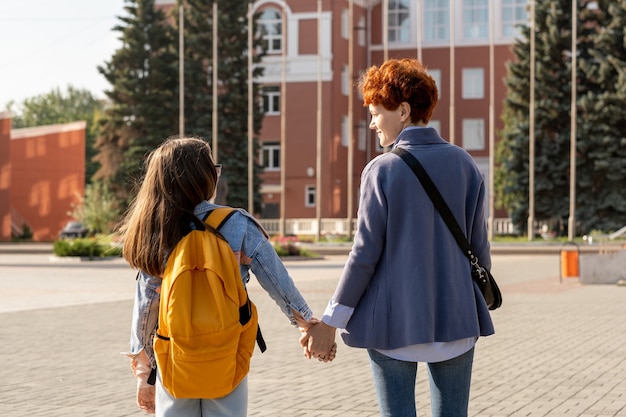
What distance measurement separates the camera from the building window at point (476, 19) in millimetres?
71938

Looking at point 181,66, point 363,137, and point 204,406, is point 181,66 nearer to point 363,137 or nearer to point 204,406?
point 363,137

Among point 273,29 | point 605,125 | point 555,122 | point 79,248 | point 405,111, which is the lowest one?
point 79,248

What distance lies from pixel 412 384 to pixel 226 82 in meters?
58.4

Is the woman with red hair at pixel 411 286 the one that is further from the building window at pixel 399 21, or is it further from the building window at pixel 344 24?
the building window at pixel 399 21

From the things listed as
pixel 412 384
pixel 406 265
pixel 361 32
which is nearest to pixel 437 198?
pixel 406 265

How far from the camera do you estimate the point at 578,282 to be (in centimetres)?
2591

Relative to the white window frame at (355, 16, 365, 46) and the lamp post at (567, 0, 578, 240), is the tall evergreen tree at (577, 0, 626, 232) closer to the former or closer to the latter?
the lamp post at (567, 0, 578, 240)

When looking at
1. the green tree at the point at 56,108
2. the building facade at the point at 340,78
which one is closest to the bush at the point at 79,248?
the building facade at the point at 340,78

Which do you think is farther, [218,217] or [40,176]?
[40,176]

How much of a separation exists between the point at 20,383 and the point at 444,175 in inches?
257

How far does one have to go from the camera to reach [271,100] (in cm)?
7162

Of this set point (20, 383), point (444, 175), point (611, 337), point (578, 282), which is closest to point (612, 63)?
point (578, 282)

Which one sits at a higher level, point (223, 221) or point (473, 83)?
point (473, 83)

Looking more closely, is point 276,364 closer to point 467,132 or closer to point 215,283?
point 215,283
